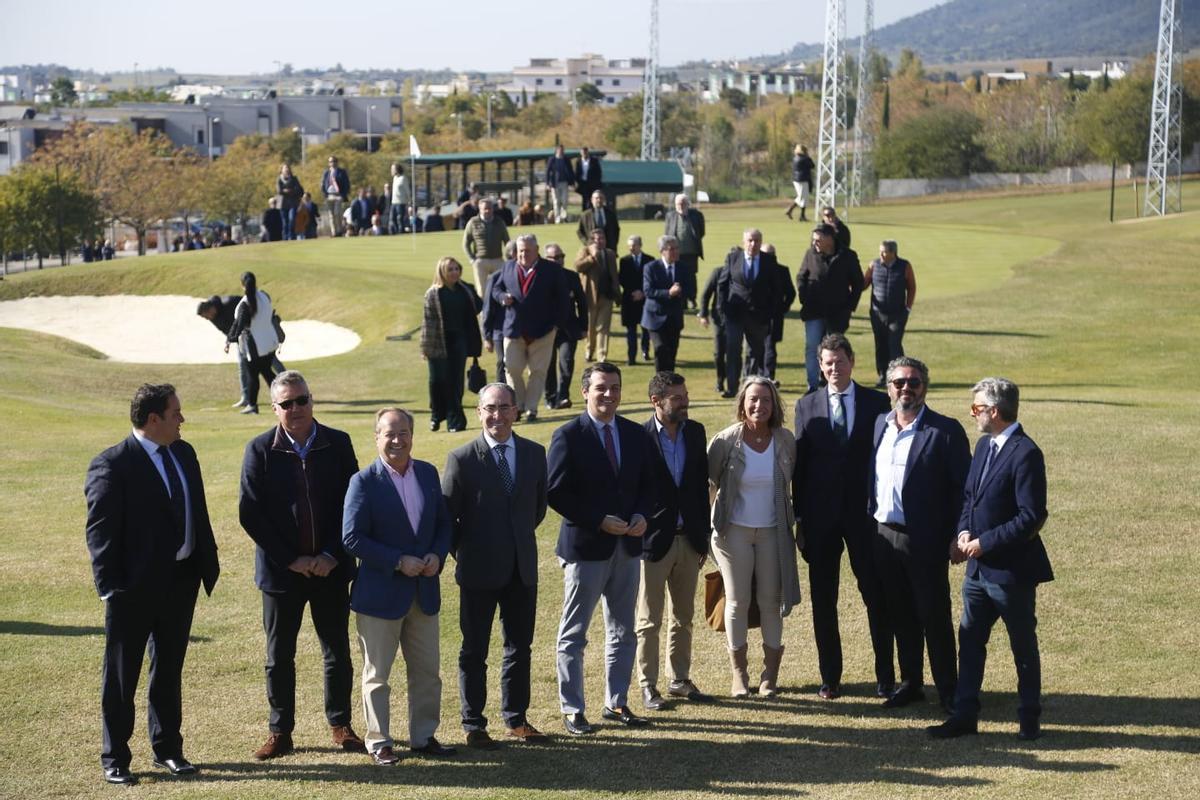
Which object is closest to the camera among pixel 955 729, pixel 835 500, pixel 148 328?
pixel 955 729

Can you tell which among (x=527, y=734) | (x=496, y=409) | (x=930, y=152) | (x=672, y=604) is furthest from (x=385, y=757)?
Answer: (x=930, y=152)

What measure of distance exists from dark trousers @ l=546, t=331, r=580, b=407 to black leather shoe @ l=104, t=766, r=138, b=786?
11.0 metres

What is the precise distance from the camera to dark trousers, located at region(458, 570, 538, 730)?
893 centimetres

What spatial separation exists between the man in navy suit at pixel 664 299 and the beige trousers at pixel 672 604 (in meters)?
10.3

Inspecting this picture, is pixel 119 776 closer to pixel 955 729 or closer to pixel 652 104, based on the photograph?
pixel 955 729

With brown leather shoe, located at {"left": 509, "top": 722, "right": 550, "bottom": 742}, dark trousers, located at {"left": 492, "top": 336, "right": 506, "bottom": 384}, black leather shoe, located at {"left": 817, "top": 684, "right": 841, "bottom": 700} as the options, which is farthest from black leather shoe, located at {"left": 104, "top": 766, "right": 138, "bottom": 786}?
dark trousers, located at {"left": 492, "top": 336, "right": 506, "bottom": 384}

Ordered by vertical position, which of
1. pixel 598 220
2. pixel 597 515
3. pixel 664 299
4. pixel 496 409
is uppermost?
pixel 598 220

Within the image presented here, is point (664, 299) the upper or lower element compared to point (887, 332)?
upper

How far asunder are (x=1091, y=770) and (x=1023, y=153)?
357 feet

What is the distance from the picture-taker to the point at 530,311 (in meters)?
18.0

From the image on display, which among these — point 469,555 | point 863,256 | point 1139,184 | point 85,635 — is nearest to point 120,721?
point 469,555

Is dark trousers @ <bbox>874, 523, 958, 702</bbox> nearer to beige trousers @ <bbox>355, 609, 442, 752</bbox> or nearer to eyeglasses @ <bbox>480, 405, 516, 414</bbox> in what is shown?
eyeglasses @ <bbox>480, 405, 516, 414</bbox>

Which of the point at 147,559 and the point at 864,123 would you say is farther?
the point at 864,123

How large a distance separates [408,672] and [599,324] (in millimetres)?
14797
